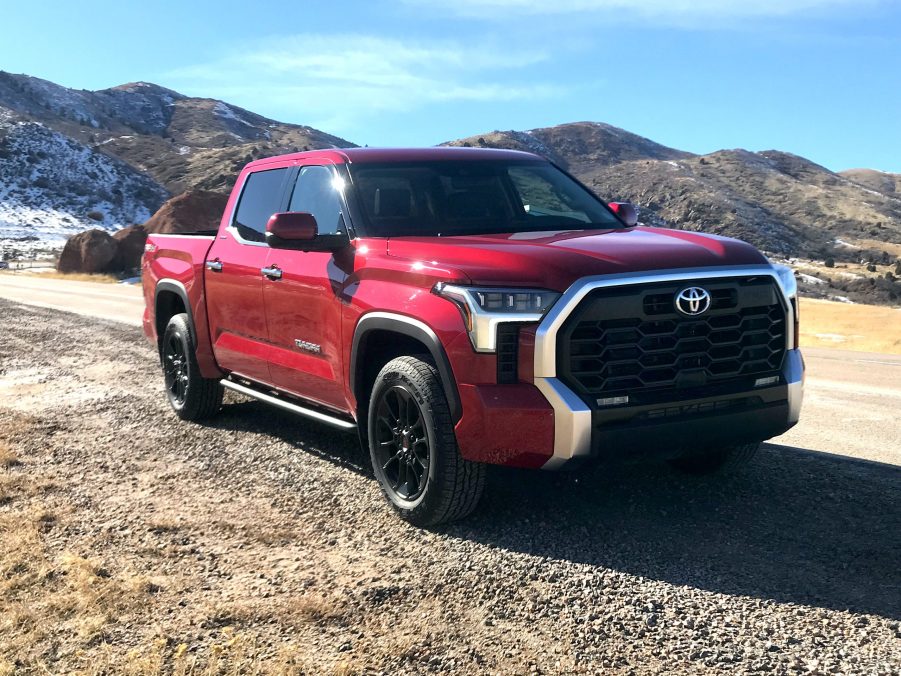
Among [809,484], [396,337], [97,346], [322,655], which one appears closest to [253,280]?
[396,337]

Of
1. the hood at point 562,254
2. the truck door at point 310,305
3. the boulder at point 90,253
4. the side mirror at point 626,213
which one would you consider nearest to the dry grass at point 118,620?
the truck door at point 310,305

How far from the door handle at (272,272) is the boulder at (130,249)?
31.2m

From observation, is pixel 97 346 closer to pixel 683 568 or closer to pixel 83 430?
pixel 83 430

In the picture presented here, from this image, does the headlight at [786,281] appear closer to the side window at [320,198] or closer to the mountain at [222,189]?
the side window at [320,198]

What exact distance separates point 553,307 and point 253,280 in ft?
8.92

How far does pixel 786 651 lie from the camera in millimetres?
3262

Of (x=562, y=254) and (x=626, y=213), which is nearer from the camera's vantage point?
(x=562, y=254)

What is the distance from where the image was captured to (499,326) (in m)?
4.01

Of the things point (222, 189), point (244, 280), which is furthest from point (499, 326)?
point (222, 189)

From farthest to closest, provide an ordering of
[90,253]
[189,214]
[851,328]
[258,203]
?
[90,253], [189,214], [851,328], [258,203]

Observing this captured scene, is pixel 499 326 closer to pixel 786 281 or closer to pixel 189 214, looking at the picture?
pixel 786 281

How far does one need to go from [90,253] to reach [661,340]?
34.2 meters

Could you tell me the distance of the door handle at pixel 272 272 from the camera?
5652 millimetres

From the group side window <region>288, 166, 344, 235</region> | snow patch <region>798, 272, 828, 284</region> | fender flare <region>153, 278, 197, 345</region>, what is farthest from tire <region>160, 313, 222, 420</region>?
snow patch <region>798, 272, 828, 284</region>
